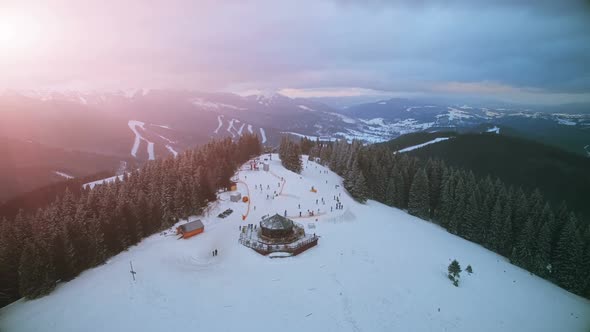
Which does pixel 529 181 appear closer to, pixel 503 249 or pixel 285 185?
pixel 503 249

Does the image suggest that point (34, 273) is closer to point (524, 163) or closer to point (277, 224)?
point (277, 224)

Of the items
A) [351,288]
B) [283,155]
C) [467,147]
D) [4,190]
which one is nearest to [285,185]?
[283,155]

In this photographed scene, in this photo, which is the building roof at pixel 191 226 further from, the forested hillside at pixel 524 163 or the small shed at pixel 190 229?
the forested hillside at pixel 524 163


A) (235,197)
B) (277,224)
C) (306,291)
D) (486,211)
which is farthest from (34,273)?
(486,211)

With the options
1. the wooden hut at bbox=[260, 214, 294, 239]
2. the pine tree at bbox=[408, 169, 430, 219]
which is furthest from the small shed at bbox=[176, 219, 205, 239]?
the pine tree at bbox=[408, 169, 430, 219]

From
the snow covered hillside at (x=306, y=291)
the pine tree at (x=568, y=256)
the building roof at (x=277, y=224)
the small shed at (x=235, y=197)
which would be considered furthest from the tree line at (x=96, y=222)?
the pine tree at (x=568, y=256)

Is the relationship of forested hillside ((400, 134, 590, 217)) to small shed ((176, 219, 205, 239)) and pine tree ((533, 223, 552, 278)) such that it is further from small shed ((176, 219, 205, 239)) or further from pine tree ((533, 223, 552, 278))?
small shed ((176, 219, 205, 239))

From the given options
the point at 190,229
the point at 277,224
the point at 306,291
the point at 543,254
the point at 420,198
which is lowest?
the point at 543,254
